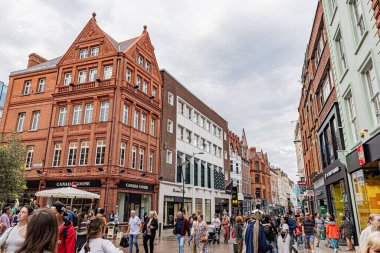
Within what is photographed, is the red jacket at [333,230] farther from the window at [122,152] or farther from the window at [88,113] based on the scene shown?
the window at [88,113]

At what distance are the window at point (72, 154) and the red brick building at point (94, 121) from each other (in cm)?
9

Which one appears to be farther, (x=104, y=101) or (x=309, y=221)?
(x=104, y=101)

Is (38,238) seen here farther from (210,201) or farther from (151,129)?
(210,201)

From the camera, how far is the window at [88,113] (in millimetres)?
23959

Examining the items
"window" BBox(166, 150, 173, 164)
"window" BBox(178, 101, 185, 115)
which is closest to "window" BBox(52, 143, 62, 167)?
"window" BBox(166, 150, 173, 164)

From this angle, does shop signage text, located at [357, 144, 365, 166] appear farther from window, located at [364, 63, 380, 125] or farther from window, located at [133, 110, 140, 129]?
window, located at [133, 110, 140, 129]

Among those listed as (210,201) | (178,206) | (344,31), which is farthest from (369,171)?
(210,201)

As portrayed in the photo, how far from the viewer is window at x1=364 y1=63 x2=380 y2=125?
31.0 feet

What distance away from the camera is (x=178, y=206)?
101 ft

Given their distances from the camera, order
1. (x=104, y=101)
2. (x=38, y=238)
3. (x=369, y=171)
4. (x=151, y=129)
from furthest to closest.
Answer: (x=151, y=129) < (x=104, y=101) < (x=369, y=171) < (x=38, y=238)

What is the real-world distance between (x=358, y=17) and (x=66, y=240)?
41.5 feet

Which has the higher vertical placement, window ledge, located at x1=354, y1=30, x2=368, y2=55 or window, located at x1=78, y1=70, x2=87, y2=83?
window, located at x1=78, y1=70, x2=87, y2=83

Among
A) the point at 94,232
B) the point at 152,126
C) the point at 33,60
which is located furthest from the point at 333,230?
the point at 33,60

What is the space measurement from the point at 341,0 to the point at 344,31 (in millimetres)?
1489
